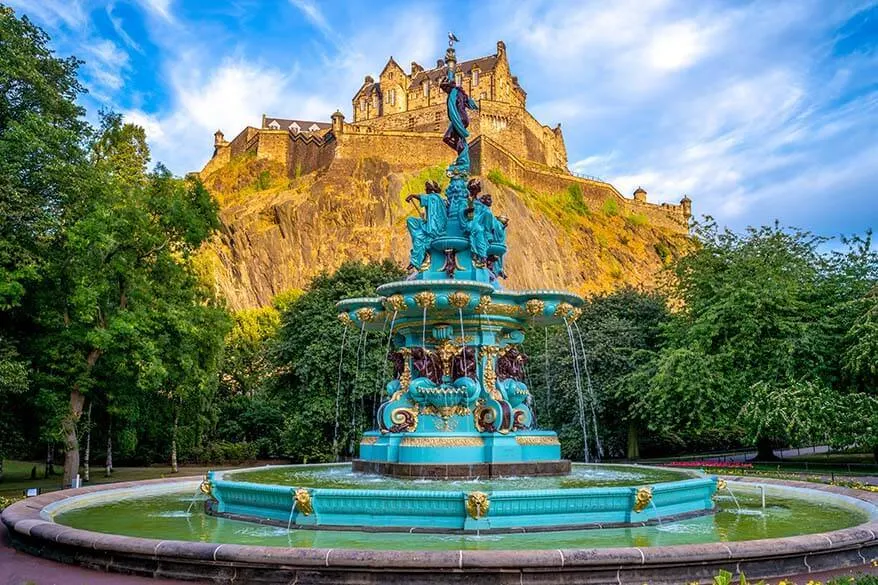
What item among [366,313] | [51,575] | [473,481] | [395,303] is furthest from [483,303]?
[51,575]

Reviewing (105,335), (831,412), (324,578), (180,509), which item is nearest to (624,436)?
(831,412)

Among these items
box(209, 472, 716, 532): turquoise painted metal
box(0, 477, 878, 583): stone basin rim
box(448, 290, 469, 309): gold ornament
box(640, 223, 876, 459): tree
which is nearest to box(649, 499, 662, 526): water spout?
box(209, 472, 716, 532): turquoise painted metal

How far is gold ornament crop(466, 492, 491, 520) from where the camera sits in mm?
8727

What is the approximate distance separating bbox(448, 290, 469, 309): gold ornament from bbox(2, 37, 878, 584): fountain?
41 millimetres

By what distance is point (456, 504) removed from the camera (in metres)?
8.93

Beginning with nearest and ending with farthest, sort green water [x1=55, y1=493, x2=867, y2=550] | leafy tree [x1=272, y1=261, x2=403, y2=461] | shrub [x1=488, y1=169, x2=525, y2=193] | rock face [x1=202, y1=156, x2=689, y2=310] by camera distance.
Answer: green water [x1=55, y1=493, x2=867, y2=550]
leafy tree [x1=272, y1=261, x2=403, y2=461]
rock face [x1=202, y1=156, x2=689, y2=310]
shrub [x1=488, y1=169, x2=525, y2=193]

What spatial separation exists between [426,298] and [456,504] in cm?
552

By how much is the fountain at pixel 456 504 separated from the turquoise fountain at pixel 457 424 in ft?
0.09

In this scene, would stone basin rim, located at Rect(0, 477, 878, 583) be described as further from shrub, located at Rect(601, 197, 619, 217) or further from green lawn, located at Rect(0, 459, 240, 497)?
shrub, located at Rect(601, 197, 619, 217)

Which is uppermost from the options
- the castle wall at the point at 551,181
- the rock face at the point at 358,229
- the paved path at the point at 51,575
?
the castle wall at the point at 551,181

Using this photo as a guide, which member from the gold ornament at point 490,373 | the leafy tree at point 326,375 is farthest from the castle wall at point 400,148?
the gold ornament at point 490,373

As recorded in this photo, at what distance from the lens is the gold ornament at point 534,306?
14.9 meters

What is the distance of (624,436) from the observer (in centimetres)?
3759

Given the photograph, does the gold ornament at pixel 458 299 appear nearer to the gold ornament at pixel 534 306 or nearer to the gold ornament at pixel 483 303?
the gold ornament at pixel 483 303
